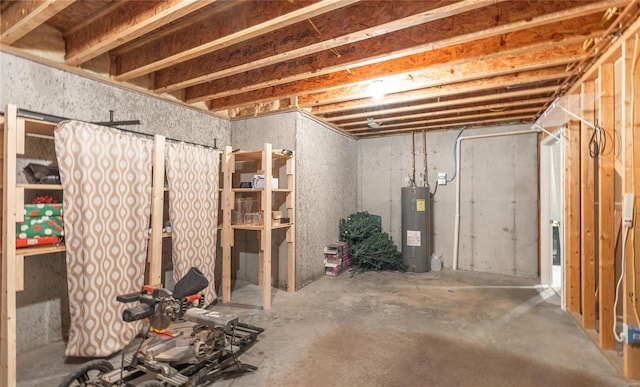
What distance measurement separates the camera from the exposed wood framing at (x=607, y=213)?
244cm

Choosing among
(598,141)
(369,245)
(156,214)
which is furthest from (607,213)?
(156,214)

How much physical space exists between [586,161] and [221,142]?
4.36m

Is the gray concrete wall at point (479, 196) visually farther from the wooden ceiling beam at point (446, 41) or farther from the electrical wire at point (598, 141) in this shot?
the wooden ceiling beam at point (446, 41)

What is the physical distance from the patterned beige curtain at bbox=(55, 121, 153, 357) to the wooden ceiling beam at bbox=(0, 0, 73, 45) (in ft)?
2.30

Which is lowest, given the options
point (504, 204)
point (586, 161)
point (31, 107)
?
point (504, 204)

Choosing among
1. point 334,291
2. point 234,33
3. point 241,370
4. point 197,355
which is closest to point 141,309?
point 197,355

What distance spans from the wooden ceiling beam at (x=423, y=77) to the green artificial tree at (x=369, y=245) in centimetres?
239

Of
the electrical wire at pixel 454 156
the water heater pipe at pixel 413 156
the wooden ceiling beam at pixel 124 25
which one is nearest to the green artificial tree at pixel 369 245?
the water heater pipe at pixel 413 156

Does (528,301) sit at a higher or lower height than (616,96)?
lower

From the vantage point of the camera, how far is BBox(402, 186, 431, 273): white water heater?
519cm

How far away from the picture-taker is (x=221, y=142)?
446 cm

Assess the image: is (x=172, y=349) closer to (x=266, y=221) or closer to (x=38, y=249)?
(x=38, y=249)

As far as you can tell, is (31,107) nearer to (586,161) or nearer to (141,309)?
(141,309)

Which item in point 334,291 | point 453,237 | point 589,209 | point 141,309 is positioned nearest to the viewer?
point 141,309
